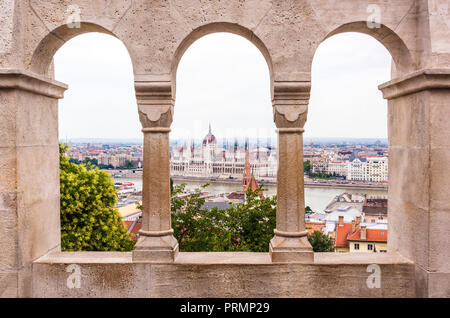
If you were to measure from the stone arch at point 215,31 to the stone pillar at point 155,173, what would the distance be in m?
0.21

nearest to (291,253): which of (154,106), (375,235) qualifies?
(154,106)

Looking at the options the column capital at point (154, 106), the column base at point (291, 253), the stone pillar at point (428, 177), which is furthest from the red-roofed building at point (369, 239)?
the column capital at point (154, 106)

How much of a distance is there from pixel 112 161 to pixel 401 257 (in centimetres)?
1518

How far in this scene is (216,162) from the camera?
29234mm

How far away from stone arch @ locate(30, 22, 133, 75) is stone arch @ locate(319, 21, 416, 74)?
2177 mm

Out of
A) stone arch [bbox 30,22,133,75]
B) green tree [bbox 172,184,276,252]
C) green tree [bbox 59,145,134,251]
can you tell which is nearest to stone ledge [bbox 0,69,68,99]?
stone arch [bbox 30,22,133,75]

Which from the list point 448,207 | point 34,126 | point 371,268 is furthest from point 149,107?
point 448,207

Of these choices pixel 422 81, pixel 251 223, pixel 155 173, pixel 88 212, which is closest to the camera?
pixel 422 81

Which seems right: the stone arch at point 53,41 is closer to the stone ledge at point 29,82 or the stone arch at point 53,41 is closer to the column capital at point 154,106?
the stone ledge at point 29,82

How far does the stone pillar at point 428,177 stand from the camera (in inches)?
126

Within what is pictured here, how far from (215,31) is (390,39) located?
65.6 inches

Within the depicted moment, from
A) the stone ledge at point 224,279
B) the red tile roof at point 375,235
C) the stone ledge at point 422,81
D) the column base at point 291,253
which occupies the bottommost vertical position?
the red tile roof at point 375,235

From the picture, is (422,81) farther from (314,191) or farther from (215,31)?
(314,191)
